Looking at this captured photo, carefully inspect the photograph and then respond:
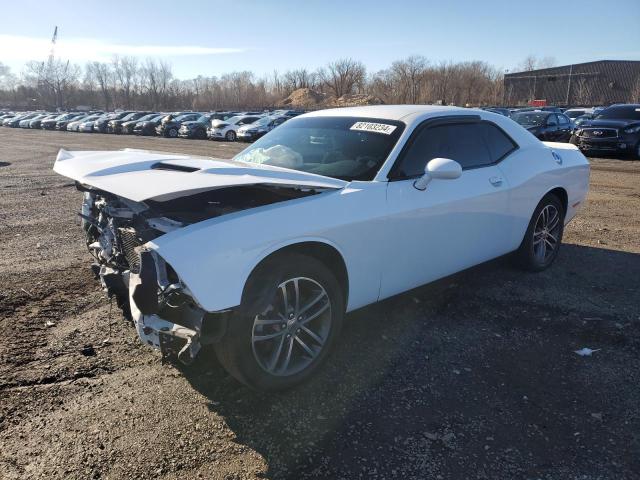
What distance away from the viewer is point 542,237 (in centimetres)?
527

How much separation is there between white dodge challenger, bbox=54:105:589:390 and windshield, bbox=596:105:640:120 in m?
15.9

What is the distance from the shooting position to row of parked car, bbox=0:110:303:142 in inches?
1124

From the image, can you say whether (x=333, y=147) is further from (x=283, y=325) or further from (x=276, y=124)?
(x=276, y=124)

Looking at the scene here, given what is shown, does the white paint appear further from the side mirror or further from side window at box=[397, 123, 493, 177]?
the side mirror

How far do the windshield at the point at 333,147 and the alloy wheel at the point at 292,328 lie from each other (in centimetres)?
94

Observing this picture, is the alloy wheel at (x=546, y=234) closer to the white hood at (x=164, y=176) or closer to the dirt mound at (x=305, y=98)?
the white hood at (x=164, y=176)

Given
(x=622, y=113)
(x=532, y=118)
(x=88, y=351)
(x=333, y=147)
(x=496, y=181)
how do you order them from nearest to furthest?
(x=88, y=351) < (x=333, y=147) < (x=496, y=181) < (x=622, y=113) < (x=532, y=118)

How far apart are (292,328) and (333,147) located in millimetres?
1571

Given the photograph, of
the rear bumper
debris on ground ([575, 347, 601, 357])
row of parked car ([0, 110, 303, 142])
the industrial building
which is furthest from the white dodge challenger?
the industrial building

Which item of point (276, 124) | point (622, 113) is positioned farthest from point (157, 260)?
point (276, 124)

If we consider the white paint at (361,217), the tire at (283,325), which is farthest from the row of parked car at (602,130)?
the tire at (283,325)

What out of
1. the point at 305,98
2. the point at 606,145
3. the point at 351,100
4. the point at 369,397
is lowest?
the point at 369,397

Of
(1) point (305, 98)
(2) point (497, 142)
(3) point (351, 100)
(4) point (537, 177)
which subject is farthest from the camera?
(1) point (305, 98)

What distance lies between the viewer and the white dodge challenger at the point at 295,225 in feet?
8.86
